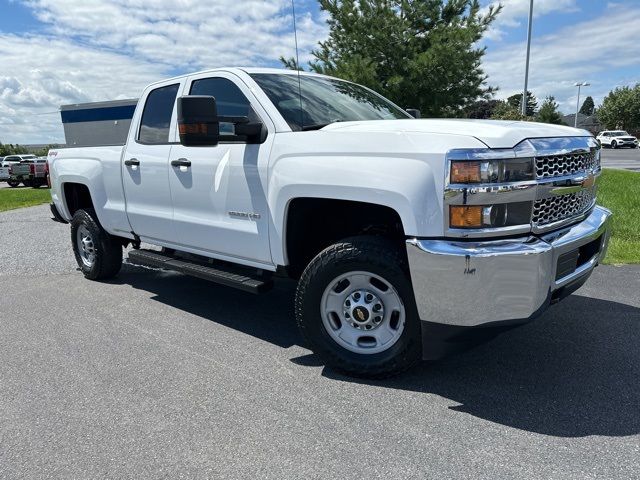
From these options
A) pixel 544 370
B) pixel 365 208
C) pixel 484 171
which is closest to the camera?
pixel 484 171

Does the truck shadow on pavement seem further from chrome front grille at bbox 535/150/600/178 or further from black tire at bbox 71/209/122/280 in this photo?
black tire at bbox 71/209/122/280

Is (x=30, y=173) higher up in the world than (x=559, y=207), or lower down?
lower down

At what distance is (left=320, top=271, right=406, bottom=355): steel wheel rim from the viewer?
3309mm

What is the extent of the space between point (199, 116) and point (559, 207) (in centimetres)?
225

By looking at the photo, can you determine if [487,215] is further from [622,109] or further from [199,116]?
[622,109]

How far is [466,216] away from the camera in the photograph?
110 inches

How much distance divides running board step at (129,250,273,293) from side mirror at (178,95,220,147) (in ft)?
3.49

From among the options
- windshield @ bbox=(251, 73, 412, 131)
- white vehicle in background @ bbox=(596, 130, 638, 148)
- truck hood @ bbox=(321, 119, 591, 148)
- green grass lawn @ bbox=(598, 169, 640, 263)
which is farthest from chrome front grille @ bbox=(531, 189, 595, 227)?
white vehicle in background @ bbox=(596, 130, 638, 148)

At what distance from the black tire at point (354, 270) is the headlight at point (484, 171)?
643 millimetres

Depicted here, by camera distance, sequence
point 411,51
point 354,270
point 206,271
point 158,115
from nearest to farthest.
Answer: point 354,270 → point 206,271 → point 158,115 → point 411,51

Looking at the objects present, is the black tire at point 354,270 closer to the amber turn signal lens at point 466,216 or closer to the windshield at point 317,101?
the amber turn signal lens at point 466,216

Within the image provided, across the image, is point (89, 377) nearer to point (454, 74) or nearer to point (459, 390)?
point (459, 390)

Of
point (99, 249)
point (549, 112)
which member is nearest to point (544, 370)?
point (99, 249)

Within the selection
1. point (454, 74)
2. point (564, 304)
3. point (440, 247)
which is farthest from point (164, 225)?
point (454, 74)
